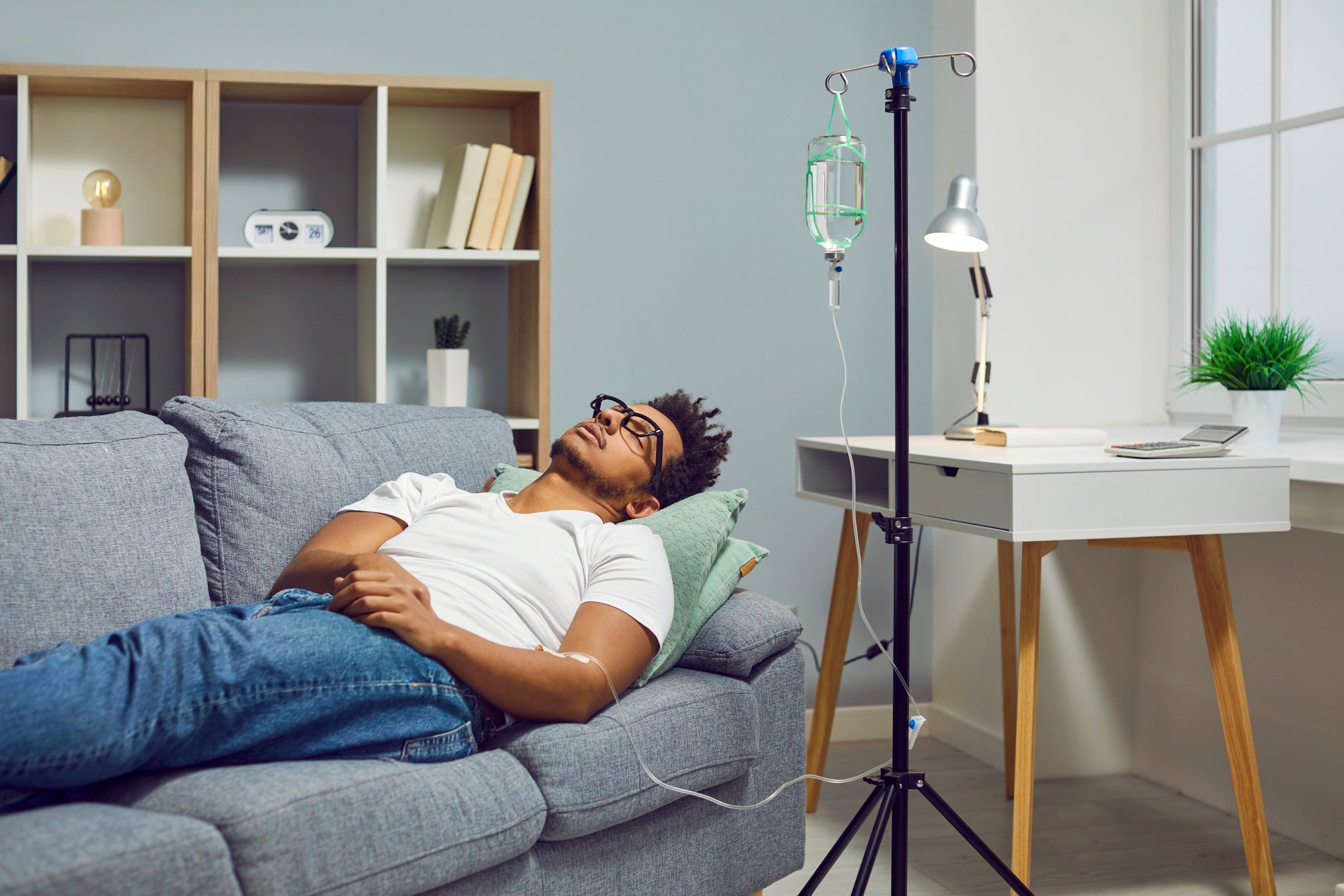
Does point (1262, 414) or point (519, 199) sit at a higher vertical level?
point (519, 199)

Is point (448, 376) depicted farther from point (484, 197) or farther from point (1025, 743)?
point (1025, 743)

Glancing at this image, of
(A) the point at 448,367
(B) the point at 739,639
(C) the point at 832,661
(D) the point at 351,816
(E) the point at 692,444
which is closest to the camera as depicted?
(D) the point at 351,816

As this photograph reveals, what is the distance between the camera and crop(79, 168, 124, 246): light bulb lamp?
2.39 m

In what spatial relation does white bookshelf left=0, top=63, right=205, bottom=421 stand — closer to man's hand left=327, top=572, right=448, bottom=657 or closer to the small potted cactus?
the small potted cactus

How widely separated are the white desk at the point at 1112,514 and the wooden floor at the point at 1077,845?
141mm

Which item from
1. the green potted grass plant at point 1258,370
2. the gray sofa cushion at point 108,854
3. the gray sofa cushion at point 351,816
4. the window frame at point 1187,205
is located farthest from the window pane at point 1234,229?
the gray sofa cushion at point 108,854

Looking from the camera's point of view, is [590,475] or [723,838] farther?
[590,475]

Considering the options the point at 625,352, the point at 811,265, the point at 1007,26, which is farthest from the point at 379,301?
the point at 1007,26

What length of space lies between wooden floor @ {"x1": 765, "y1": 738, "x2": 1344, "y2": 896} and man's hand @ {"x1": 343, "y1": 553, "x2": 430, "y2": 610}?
0.97m

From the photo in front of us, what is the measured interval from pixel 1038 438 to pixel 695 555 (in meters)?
0.74

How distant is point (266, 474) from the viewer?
176 centimetres

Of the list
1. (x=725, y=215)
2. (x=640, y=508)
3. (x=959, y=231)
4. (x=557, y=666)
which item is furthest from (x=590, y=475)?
(x=725, y=215)

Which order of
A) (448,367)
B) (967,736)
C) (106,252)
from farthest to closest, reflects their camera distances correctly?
(967,736), (448,367), (106,252)

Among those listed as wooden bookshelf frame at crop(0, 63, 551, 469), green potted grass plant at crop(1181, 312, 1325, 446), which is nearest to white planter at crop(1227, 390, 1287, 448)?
green potted grass plant at crop(1181, 312, 1325, 446)
